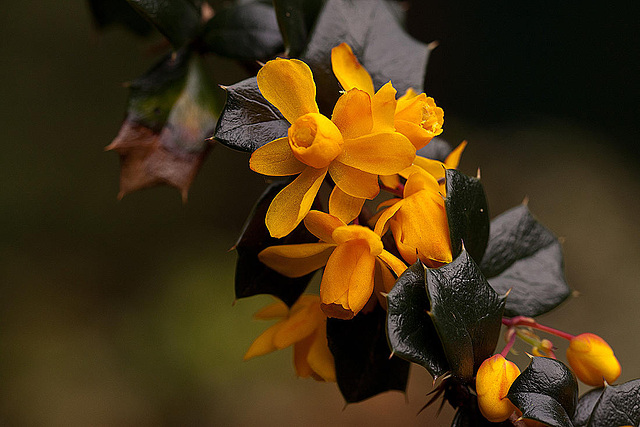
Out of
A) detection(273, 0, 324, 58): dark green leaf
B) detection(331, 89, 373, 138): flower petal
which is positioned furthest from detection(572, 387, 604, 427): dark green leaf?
detection(273, 0, 324, 58): dark green leaf

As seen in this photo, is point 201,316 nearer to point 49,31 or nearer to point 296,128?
point 49,31

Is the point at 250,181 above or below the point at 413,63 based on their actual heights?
below

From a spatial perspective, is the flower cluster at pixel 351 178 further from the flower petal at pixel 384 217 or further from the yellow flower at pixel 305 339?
the yellow flower at pixel 305 339

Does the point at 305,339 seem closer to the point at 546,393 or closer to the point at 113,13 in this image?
the point at 546,393

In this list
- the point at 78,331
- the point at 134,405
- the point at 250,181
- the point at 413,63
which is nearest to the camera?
the point at 413,63

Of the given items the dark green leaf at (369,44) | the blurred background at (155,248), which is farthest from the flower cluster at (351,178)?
the blurred background at (155,248)

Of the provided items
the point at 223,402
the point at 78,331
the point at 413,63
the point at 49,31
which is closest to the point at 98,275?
the point at 78,331
